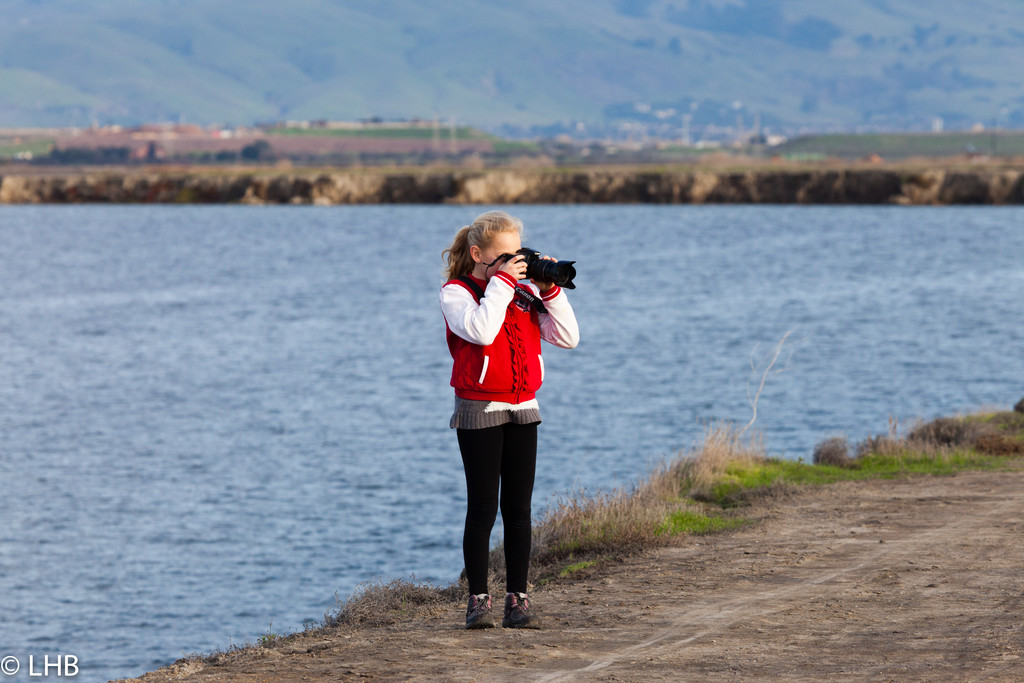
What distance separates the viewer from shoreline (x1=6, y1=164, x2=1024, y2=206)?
9519 centimetres

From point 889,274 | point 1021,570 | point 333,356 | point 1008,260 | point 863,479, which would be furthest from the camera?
point 1008,260

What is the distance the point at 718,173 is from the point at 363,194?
3049 centimetres

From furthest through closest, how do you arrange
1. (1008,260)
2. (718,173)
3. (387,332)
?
(718,173)
(1008,260)
(387,332)

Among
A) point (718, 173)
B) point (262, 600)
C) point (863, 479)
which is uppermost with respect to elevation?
point (718, 173)

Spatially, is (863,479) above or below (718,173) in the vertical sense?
below

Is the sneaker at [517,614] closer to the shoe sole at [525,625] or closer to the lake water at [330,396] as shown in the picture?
the shoe sole at [525,625]

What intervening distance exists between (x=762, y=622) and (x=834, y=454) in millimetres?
6658

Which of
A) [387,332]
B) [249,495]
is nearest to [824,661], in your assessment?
[249,495]

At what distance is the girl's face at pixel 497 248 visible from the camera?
6789mm

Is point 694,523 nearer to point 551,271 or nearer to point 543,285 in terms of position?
point 543,285

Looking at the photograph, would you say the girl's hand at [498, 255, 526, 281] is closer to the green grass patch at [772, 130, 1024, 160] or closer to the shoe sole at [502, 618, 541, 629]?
the shoe sole at [502, 618, 541, 629]

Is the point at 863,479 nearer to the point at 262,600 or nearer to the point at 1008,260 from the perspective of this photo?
the point at 262,600

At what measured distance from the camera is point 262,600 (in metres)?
13.6

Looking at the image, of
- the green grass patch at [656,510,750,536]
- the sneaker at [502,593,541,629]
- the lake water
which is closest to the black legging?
the sneaker at [502,593,541,629]
